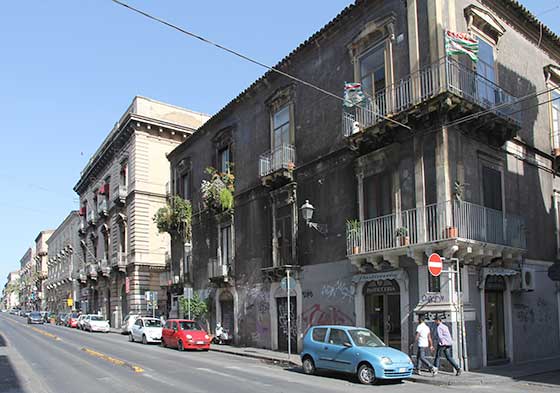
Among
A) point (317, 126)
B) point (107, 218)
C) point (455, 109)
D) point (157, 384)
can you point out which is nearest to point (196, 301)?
point (317, 126)

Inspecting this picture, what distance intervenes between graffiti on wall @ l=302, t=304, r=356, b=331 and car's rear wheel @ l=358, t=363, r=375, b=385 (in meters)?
5.15

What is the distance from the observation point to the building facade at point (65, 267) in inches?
2778

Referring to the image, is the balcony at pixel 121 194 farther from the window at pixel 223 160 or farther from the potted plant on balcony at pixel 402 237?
the potted plant on balcony at pixel 402 237

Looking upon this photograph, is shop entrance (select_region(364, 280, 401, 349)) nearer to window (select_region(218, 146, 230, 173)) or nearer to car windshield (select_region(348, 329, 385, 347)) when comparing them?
car windshield (select_region(348, 329, 385, 347))

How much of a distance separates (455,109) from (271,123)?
10954mm

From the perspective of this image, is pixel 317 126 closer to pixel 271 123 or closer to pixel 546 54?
pixel 271 123

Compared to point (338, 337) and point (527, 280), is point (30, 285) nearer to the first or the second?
point (338, 337)

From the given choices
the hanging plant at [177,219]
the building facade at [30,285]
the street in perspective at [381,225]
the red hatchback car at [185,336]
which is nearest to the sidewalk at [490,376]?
the street in perspective at [381,225]

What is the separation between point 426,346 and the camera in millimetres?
15406

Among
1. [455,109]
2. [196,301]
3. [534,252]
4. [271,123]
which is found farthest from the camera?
[196,301]

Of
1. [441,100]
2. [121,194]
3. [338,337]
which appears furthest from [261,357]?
[121,194]

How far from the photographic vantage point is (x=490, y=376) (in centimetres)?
1478

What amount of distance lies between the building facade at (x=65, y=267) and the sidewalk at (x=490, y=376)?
55356 mm

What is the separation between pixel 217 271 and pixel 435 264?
1590 cm
